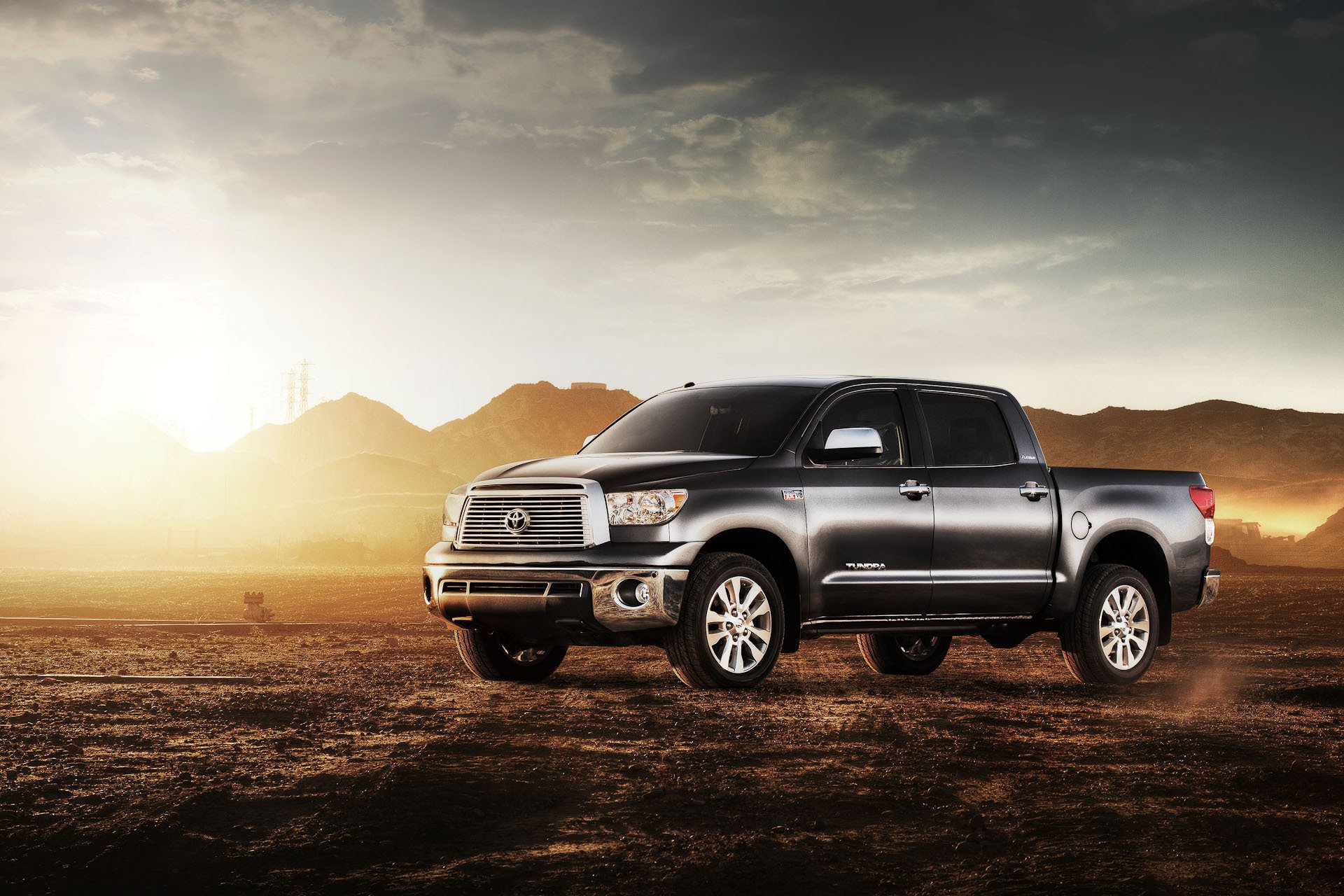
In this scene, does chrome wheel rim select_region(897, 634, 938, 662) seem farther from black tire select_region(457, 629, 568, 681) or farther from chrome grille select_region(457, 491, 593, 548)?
chrome grille select_region(457, 491, 593, 548)

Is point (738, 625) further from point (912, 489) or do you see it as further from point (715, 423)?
point (715, 423)

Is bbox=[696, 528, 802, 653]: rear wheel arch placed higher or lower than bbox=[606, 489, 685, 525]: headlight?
lower

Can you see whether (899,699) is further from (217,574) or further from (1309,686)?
(217,574)

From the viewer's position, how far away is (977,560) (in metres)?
10.8

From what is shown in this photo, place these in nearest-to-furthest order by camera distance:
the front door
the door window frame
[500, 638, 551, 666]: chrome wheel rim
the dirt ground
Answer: the dirt ground < the front door < the door window frame < [500, 638, 551, 666]: chrome wheel rim

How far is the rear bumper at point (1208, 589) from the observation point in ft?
39.4

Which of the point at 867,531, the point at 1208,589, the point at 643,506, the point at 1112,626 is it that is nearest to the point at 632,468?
the point at 643,506

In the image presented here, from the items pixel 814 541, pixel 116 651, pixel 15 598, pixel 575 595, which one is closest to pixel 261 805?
pixel 575 595

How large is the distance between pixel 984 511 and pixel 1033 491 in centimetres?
53

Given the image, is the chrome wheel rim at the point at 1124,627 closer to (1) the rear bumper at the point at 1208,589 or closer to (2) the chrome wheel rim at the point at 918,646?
(1) the rear bumper at the point at 1208,589

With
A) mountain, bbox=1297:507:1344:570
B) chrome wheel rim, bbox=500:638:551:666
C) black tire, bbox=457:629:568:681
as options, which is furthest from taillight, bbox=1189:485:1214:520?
mountain, bbox=1297:507:1344:570

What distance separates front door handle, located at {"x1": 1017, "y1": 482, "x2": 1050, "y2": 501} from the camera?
1104 centimetres

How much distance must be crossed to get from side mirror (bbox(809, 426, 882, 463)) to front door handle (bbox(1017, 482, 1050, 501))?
1.65 metres

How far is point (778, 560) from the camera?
10.2 meters
